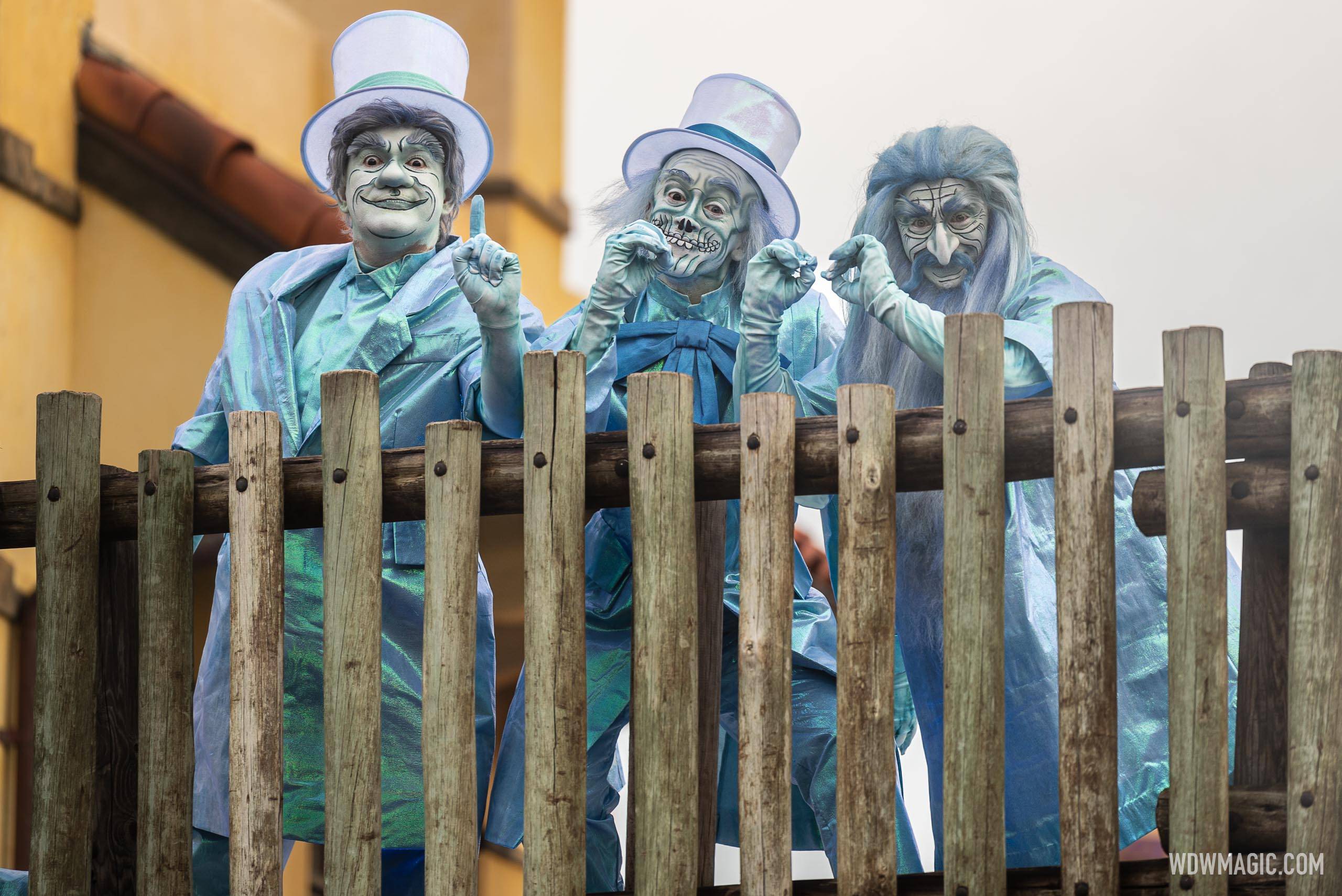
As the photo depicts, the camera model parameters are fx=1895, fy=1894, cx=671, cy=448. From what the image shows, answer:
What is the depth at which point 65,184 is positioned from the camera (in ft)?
23.6

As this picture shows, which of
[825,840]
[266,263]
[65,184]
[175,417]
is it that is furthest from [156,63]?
[825,840]

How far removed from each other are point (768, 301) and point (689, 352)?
43 centimetres

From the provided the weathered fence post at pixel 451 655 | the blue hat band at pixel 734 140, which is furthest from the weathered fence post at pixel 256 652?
the blue hat band at pixel 734 140

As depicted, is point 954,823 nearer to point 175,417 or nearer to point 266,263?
point 266,263

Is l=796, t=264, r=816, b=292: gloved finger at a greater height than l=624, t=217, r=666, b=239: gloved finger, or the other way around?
l=624, t=217, r=666, b=239: gloved finger

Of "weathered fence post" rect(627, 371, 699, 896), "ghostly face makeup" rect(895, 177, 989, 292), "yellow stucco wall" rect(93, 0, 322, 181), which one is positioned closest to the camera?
"weathered fence post" rect(627, 371, 699, 896)

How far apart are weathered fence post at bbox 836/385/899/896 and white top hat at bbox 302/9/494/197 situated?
148 cm

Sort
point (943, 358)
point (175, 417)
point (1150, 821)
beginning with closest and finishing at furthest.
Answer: point (943, 358) < point (1150, 821) < point (175, 417)

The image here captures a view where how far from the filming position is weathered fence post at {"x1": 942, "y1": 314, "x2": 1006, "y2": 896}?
3.16m

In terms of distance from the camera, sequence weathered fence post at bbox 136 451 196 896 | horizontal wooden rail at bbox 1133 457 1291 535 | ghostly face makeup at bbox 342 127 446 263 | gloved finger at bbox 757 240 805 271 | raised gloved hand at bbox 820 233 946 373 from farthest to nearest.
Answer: ghostly face makeup at bbox 342 127 446 263 → gloved finger at bbox 757 240 805 271 → raised gloved hand at bbox 820 233 946 373 → weathered fence post at bbox 136 451 196 896 → horizontal wooden rail at bbox 1133 457 1291 535

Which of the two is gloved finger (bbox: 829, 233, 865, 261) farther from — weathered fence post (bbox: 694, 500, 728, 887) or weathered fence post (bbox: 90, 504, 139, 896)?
weathered fence post (bbox: 90, 504, 139, 896)

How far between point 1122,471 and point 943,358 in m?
0.83

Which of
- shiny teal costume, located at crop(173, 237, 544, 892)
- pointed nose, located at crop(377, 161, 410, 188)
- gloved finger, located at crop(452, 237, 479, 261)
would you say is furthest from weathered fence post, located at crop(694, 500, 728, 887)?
pointed nose, located at crop(377, 161, 410, 188)

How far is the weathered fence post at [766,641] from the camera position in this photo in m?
3.22
